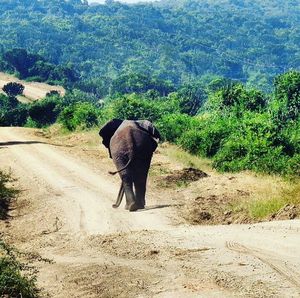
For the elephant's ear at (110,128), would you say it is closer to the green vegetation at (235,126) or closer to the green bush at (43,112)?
the green vegetation at (235,126)

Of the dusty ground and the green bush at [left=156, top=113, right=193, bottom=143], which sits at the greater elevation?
the green bush at [left=156, top=113, right=193, bottom=143]

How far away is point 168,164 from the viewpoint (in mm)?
23922

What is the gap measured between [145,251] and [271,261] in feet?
8.28

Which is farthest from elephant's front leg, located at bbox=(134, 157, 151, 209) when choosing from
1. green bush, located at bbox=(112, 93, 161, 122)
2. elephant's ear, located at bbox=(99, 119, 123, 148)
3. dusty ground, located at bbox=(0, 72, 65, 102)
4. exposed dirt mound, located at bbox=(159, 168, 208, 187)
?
dusty ground, located at bbox=(0, 72, 65, 102)

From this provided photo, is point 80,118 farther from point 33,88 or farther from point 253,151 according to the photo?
point 33,88

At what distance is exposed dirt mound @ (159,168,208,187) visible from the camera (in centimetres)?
2009

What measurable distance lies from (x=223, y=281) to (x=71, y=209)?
7795 millimetres

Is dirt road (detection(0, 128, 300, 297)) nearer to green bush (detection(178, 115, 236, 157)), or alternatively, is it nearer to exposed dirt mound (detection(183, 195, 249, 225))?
exposed dirt mound (detection(183, 195, 249, 225))

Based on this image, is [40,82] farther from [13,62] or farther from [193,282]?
[193,282]

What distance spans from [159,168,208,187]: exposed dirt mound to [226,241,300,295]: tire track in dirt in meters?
9.62

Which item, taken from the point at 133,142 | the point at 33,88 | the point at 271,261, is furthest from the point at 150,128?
the point at 33,88

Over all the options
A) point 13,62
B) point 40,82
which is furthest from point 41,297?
point 13,62

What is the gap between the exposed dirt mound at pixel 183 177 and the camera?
65.9ft

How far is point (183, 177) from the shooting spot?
68.5 ft
